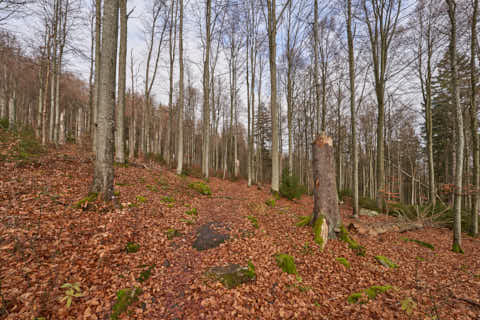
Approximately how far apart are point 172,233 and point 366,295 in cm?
463

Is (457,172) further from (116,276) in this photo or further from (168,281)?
(116,276)

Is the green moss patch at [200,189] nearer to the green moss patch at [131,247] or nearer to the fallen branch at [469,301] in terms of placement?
the green moss patch at [131,247]

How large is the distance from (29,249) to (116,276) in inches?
59.2

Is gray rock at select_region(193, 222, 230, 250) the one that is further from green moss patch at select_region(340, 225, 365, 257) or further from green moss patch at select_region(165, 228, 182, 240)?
green moss patch at select_region(340, 225, 365, 257)

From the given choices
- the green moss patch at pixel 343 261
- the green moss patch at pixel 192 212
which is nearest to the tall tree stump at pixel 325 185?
the green moss patch at pixel 343 261

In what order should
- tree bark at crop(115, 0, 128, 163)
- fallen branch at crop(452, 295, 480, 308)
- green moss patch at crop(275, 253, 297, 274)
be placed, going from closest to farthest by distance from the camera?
fallen branch at crop(452, 295, 480, 308) → green moss patch at crop(275, 253, 297, 274) → tree bark at crop(115, 0, 128, 163)

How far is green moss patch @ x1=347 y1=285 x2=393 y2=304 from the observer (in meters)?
3.43

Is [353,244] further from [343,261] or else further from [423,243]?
[423,243]

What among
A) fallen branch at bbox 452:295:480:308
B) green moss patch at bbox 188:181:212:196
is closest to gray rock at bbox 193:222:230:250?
green moss patch at bbox 188:181:212:196

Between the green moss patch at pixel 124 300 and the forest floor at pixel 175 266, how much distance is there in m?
0.04

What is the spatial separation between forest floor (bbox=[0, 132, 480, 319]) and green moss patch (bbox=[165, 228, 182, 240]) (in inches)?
5.4

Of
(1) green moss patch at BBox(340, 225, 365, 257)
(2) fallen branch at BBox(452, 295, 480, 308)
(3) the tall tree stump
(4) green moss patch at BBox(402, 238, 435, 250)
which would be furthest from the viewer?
(4) green moss patch at BBox(402, 238, 435, 250)

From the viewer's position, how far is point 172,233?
507 centimetres

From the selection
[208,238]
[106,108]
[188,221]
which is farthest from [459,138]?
[106,108]
